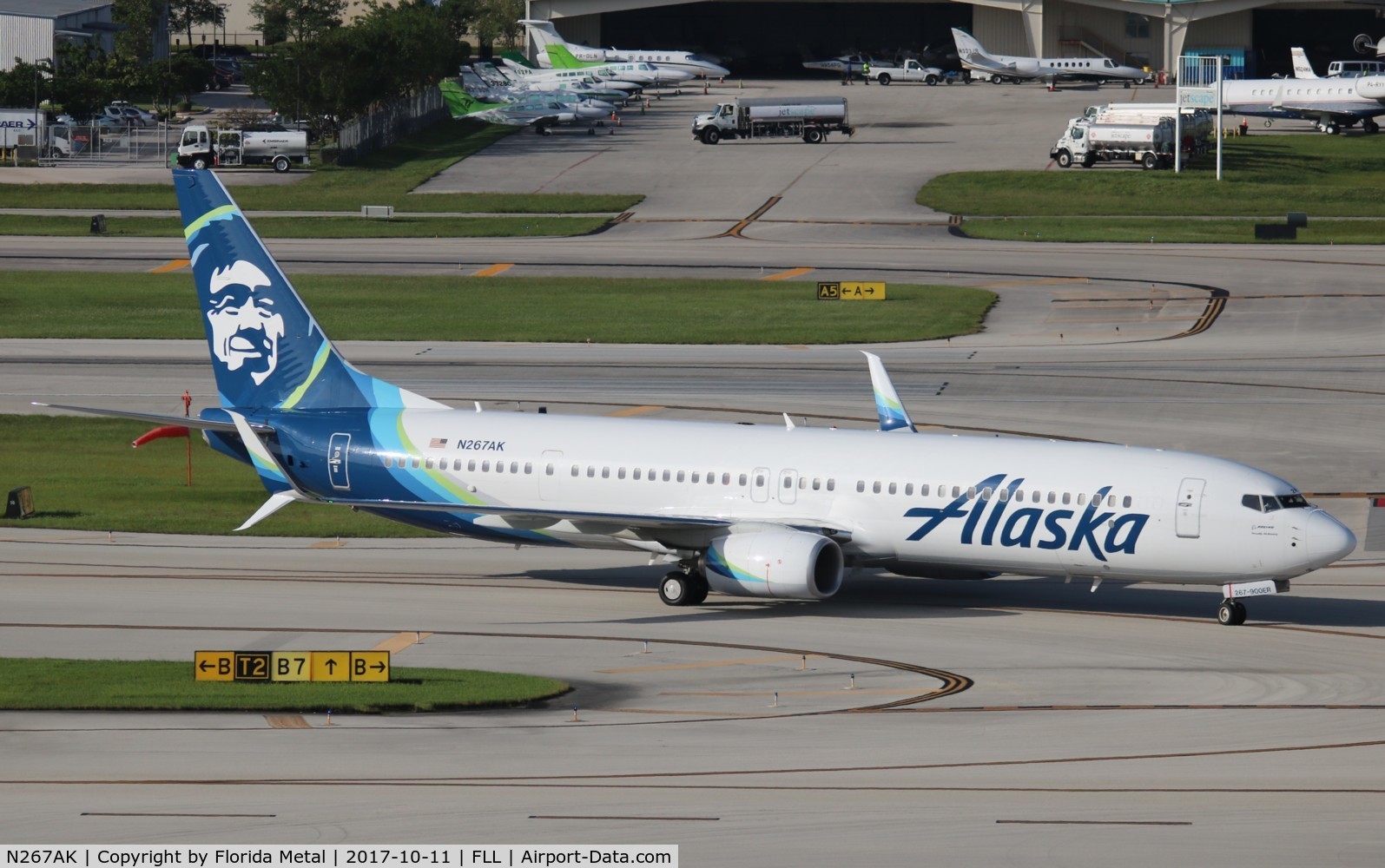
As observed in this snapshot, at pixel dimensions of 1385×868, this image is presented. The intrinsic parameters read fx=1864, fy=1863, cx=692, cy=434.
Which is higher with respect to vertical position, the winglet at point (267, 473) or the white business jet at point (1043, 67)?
the white business jet at point (1043, 67)

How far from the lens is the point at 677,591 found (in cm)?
4056

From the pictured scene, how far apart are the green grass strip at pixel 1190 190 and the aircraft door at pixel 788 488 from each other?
72.5 m

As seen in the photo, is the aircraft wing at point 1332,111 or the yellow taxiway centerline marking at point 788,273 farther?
the aircraft wing at point 1332,111

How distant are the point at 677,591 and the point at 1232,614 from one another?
38.1 feet

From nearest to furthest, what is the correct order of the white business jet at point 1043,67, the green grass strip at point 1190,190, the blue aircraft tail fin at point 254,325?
1. the blue aircraft tail fin at point 254,325
2. the green grass strip at point 1190,190
3. the white business jet at point 1043,67

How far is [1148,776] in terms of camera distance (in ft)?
89.1

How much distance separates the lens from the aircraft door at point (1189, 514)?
37.4 meters

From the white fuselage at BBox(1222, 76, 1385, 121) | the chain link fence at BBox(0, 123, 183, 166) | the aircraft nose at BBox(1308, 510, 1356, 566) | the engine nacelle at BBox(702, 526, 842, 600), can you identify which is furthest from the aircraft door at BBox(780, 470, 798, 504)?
the white fuselage at BBox(1222, 76, 1385, 121)

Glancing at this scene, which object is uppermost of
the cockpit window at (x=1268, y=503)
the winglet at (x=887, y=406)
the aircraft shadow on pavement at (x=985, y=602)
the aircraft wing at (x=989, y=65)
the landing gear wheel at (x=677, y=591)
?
the aircraft wing at (x=989, y=65)

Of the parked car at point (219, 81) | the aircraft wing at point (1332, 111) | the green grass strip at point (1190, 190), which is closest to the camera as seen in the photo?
the green grass strip at point (1190, 190)

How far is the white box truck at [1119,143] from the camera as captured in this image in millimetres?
122812

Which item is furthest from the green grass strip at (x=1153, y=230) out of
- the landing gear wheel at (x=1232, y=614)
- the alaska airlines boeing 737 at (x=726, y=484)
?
the landing gear wheel at (x=1232, y=614)

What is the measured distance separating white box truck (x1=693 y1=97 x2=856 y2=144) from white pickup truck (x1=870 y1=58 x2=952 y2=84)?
44.0 metres

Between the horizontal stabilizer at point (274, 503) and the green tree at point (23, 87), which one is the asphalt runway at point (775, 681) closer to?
the horizontal stabilizer at point (274, 503)
